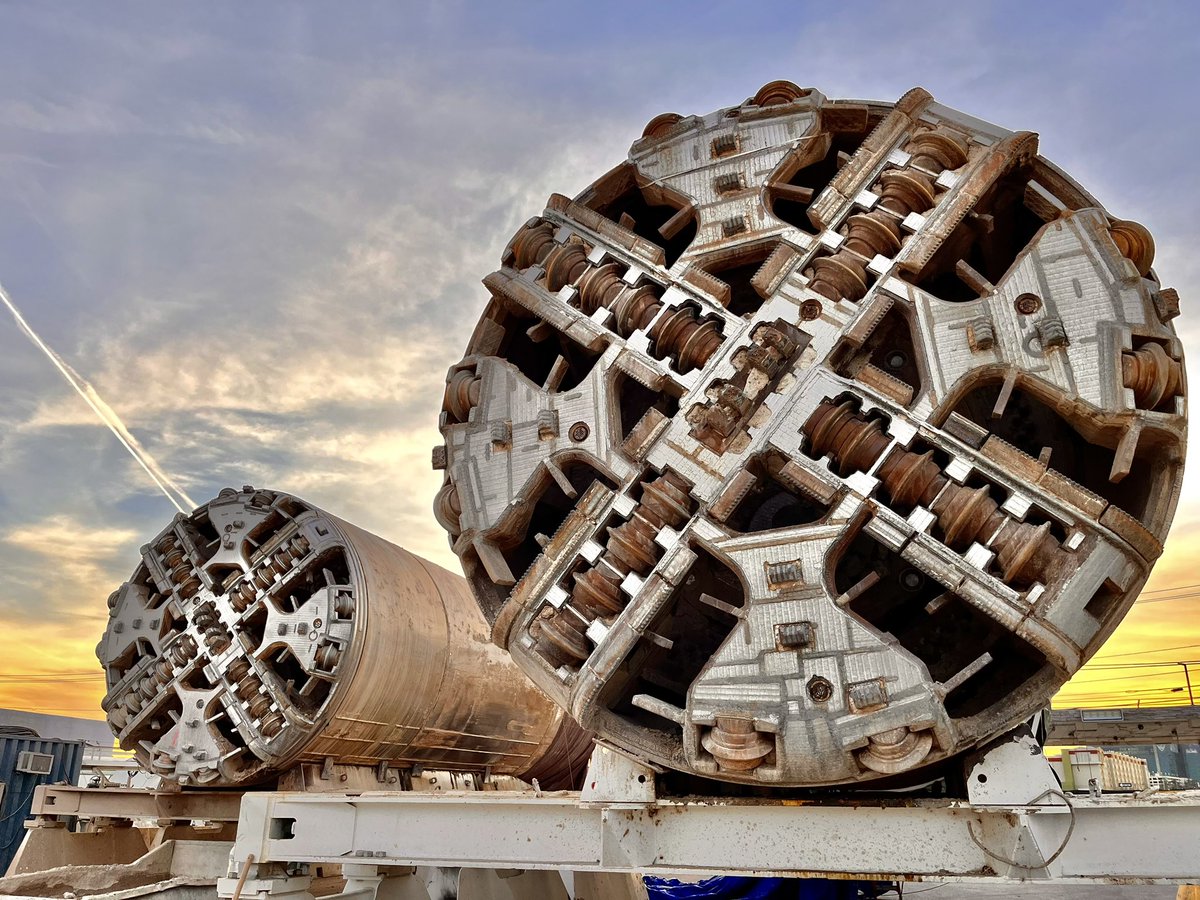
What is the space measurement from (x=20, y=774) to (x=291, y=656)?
9679mm

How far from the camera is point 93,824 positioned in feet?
27.4

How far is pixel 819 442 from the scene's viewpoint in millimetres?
4441

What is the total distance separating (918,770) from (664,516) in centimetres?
171

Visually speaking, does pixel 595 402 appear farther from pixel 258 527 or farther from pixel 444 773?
pixel 444 773

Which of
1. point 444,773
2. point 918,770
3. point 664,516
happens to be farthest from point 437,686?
point 918,770

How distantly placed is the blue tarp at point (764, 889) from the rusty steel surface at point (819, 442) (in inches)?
64.6

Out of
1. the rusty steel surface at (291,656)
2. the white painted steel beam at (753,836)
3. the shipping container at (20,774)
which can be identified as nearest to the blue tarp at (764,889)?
the white painted steel beam at (753,836)

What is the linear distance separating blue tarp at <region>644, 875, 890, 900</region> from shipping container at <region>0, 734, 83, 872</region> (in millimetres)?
9313

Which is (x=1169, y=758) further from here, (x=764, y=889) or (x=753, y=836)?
(x=753, y=836)

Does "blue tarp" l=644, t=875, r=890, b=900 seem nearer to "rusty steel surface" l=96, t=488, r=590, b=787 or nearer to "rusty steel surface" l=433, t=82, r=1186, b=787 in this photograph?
"rusty steel surface" l=433, t=82, r=1186, b=787

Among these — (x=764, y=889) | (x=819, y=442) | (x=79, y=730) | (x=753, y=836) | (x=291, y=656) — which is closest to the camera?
(x=753, y=836)

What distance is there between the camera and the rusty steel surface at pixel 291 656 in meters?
6.98

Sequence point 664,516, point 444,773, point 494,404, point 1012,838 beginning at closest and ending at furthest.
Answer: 1. point 1012,838
2. point 664,516
3. point 494,404
4. point 444,773

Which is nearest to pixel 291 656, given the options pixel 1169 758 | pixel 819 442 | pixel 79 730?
pixel 819 442
